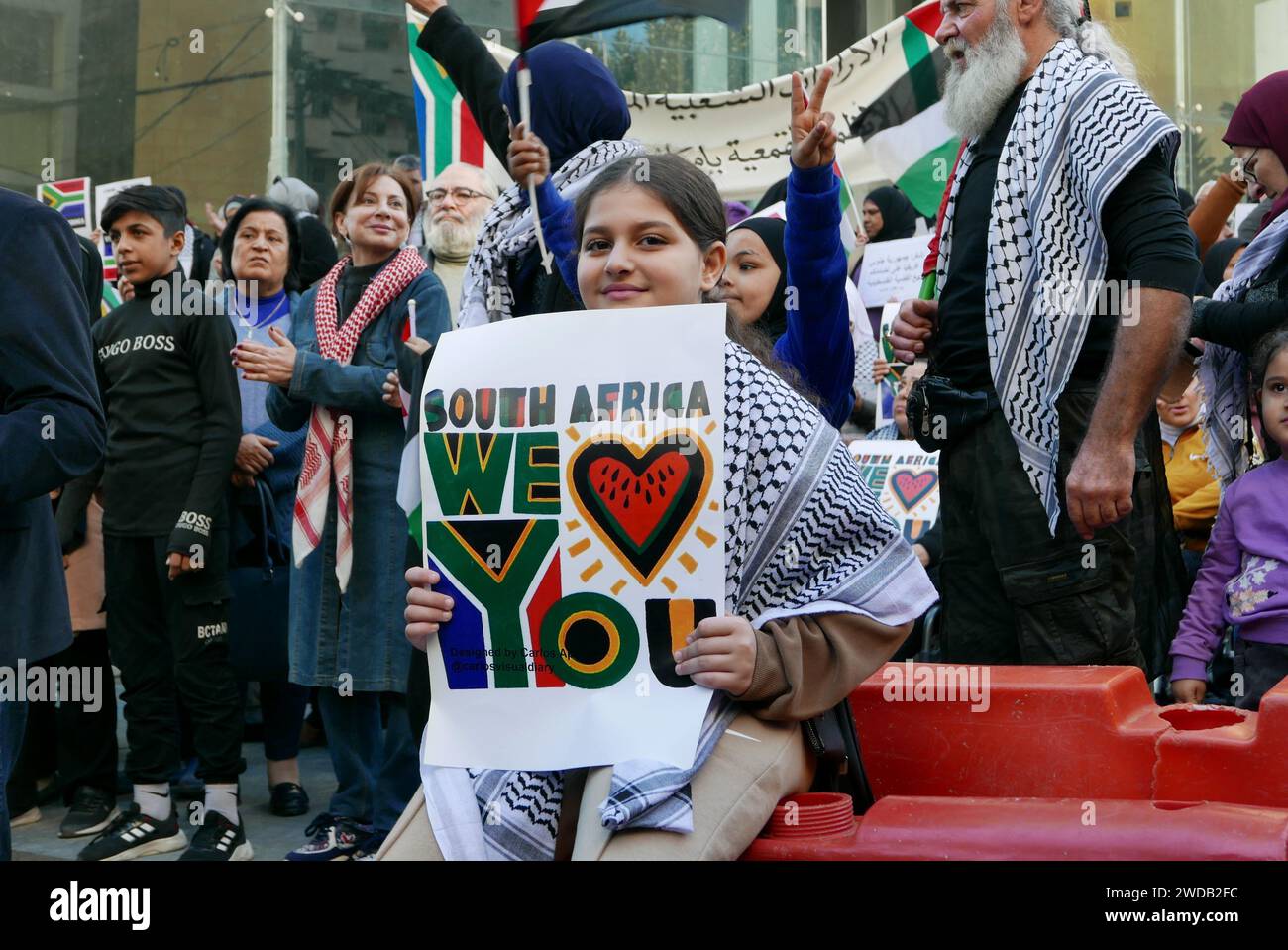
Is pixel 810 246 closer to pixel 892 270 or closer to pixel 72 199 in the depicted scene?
pixel 892 270

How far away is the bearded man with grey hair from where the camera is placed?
307cm

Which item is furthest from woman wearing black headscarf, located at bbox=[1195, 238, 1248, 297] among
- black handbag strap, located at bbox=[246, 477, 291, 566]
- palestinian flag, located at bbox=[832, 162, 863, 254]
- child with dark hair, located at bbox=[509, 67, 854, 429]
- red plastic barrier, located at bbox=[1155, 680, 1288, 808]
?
red plastic barrier, located at bbox=[1155, 680, 1288, 808]

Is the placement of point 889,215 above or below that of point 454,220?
above

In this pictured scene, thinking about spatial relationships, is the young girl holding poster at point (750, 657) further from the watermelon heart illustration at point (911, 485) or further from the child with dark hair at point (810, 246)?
the watermelon heart illustration at point (911, 485)

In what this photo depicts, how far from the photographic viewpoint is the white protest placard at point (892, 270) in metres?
7.48

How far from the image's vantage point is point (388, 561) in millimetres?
4883

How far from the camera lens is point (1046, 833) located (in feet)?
6.88

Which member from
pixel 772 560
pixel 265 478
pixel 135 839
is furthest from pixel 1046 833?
pixel 265 478

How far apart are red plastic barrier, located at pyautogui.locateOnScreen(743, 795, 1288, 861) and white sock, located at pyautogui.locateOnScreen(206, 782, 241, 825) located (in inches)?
121

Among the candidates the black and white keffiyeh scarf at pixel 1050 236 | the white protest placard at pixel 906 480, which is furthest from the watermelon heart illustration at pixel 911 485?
the black and white keffiyeh scarf at pixel 1050 236

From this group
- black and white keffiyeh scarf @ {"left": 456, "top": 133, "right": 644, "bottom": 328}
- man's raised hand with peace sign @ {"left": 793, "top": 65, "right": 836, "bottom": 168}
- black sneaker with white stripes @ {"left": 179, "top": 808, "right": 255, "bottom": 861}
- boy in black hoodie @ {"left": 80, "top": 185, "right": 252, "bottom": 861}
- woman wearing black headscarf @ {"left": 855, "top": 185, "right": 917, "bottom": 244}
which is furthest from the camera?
woman wearing black headscarf @ {"left": 855, "top": 185, "right": 917, "bottom": 244}

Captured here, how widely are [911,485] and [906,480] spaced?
0.11ft

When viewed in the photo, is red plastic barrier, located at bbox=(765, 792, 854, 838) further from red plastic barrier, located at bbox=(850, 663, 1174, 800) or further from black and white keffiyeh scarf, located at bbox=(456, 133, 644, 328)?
black and white keffiyeh scarf, located at bbox=(456, 133, 644, 328)

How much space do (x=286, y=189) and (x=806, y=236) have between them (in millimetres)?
6096
